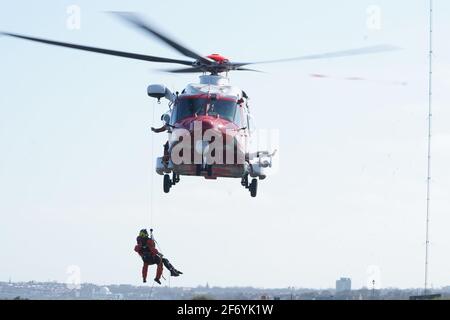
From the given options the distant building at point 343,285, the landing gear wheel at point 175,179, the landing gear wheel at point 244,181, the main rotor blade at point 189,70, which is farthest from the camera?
the main rotor blade at point 189,70

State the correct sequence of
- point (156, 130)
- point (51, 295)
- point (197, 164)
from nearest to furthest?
point (51, 295)
point (197, 164)
point (156, 130)

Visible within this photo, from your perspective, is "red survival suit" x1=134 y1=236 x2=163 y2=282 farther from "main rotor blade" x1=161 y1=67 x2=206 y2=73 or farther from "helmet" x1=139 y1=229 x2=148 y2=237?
"main rotor blade" x1=161 y1=67 x2=206 y2=73

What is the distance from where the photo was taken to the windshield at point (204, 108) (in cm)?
4428

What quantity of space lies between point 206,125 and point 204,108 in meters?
2.07

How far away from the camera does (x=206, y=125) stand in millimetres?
42500

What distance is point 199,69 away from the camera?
4769cm

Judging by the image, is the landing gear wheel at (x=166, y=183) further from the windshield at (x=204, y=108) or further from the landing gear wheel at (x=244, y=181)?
the windshield at (x=204, y=108)

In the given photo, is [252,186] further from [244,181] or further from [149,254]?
[149,254]

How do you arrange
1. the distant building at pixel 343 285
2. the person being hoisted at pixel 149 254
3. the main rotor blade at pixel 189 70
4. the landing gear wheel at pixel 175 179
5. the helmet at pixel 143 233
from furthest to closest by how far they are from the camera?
the main rotor blade at pixel 189 70 → the landing gear wheel at pixel 175 179 → the distant building at pixel 343 285 → the helmet at pixel 143 233 → the person being hoisted at pixel 149 254

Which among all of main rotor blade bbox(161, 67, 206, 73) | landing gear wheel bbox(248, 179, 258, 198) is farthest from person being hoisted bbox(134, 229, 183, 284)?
main rotor blade bbox(161, 67, 206, 73)

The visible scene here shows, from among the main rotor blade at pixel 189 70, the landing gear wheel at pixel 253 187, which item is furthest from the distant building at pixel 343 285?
the main rotor blade at pixel 189 70
